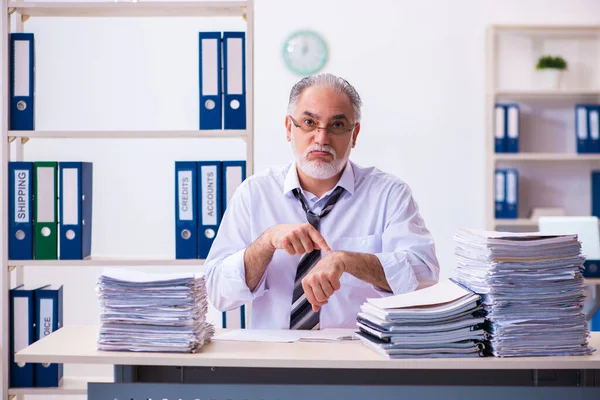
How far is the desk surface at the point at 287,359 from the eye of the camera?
147 centimetres

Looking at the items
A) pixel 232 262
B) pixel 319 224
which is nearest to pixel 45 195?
pixel 232 262

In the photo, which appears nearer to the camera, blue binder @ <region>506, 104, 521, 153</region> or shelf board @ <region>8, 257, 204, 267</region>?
shelf board @ <region>8, 257, 204, 267</region>

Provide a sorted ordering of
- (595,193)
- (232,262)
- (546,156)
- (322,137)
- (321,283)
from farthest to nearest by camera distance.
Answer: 1. (595,193)
2. (546,156)
3. (322,137)
4. (232,262)
5. (321,283)

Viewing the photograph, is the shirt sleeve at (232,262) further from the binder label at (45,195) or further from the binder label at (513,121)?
the binder label at (513,121)

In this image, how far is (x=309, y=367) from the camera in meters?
1.50

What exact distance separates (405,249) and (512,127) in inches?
98.6

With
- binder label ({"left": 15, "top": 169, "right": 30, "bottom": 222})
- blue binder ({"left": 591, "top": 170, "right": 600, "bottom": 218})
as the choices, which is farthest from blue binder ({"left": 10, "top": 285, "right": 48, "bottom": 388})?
blue binder ({"left": 591, "top": 170, "right": 600, "bottom": 218})

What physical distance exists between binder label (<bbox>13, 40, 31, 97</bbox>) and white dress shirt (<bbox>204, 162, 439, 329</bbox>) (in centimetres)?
97

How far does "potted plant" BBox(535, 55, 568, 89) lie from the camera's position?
4.41 meters

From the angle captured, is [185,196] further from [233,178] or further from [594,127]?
[594,127]

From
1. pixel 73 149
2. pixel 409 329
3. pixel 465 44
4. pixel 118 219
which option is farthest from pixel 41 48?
pixel 409 329

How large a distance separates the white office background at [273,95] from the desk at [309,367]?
2845mm

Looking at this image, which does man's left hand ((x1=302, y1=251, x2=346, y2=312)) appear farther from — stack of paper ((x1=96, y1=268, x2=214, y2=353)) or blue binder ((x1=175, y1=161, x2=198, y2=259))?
blue binder ((x1=175, y1=161, x2=198, y2=259))

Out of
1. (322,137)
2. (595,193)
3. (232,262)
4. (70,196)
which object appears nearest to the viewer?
(232,262)
